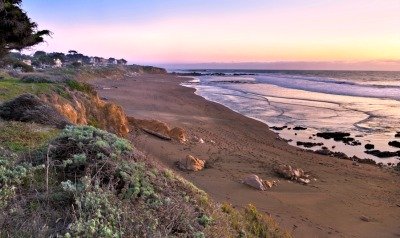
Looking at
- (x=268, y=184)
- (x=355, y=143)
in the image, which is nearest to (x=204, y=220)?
(x=268, y=184)

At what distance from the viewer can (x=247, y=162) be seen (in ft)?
44.3

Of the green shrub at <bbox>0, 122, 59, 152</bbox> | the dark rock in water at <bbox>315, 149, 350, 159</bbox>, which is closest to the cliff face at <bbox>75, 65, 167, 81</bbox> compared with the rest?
the dark rock in water at <bbox>315, 149, 350, 159</bbox>

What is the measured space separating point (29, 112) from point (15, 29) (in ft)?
16.8

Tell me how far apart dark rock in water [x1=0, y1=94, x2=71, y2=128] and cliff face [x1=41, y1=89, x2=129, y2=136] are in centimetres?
296

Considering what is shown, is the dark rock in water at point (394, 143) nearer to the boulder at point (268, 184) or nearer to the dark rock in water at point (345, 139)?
the dark rock in water at point (345, 139)

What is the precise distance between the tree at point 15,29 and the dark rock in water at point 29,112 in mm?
4110

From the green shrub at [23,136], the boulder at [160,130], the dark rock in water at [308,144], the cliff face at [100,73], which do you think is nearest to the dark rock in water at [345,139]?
the dark rock in water at [308,144]

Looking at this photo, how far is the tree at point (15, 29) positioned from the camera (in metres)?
11.8

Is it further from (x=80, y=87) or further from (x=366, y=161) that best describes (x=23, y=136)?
(x=366, y=161)

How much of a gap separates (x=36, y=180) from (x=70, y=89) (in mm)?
10922

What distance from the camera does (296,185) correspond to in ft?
37.6

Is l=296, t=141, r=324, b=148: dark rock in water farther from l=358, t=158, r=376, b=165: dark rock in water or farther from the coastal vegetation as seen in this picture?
the coastal vegetation

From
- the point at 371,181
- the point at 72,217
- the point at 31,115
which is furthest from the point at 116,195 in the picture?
the point at 371,181

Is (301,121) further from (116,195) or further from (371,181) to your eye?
(116,195)
